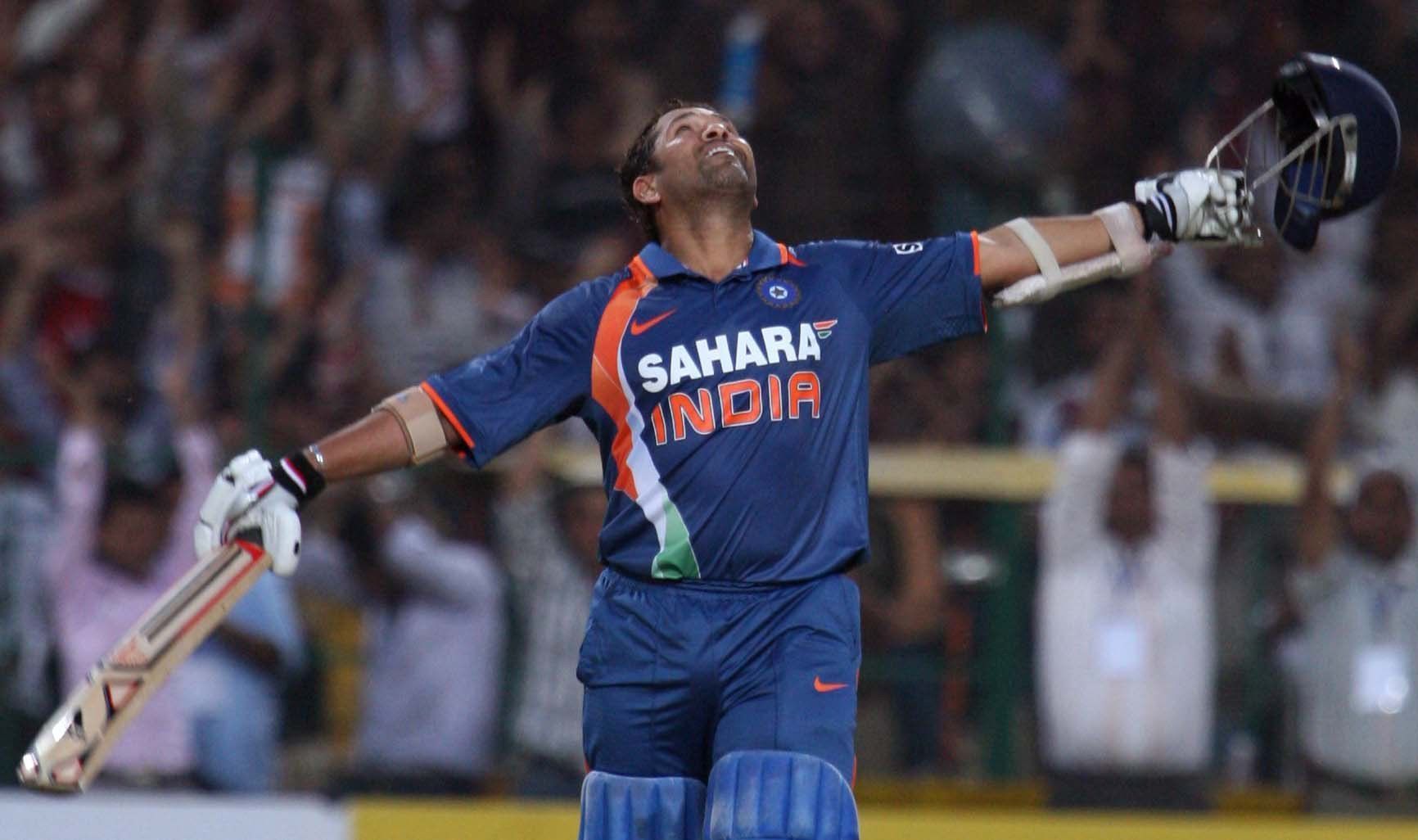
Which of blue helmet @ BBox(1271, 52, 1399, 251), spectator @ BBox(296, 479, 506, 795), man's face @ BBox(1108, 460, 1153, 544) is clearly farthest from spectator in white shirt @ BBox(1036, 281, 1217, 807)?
blue helmet @ BBox(1271, 52, 1399, 251)

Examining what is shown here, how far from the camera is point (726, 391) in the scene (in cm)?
490

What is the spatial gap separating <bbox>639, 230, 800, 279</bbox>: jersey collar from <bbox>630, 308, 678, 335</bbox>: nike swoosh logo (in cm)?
12

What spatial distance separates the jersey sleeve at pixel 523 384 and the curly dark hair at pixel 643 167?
1.14 ft

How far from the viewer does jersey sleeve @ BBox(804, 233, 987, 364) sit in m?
5.07

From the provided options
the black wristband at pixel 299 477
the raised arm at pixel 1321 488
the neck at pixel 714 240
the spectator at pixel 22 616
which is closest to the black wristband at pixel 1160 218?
the neck at pixel 714 240

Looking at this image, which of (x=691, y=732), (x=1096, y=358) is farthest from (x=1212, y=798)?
(x=691, y=732)

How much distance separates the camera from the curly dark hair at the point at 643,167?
5.25 metres

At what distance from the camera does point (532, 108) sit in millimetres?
9992

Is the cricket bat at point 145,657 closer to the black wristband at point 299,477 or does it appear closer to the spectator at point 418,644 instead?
the black wristband at point 299,477

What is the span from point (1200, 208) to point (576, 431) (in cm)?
420

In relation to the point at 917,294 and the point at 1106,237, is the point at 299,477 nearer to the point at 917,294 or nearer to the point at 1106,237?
the point at 917,294

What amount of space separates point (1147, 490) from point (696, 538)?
12.2 feet

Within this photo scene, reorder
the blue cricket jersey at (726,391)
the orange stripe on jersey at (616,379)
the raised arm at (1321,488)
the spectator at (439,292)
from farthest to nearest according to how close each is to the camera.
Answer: the spectator at (439,292) < the raised arm at (1321,488) < the orange stripe on jersey at (616,379) < the blue cricket jersey at (726,391)

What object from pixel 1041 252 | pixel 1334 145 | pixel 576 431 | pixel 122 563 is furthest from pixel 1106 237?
pixel 122 563
